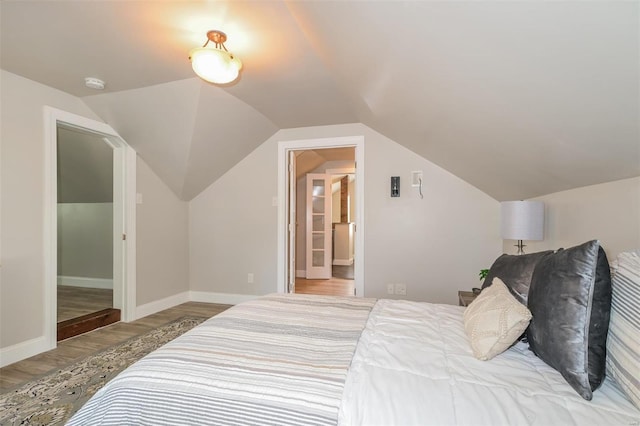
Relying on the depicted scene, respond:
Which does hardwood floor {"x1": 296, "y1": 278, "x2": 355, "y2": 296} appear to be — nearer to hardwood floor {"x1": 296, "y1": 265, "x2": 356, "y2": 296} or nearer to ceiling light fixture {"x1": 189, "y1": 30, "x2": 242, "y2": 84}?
hardwood floor {"x1": 296, "y1": 265, "x2": 356, "y2": 296}

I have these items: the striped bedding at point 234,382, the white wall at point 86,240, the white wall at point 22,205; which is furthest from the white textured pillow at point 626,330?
the white wall at point 86,240

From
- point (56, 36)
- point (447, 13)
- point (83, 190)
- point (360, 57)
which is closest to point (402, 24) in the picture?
point (447, 13)

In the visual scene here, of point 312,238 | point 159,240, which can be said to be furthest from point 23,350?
point 312,238

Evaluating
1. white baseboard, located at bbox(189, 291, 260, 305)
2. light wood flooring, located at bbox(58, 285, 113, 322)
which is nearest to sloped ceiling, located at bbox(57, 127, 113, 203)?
light wood flooring, located at bbox(58, 285, 113, 322)

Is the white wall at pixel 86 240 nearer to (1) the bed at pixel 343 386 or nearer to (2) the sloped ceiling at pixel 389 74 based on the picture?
(2) the sloped ceiling at pixel 389 74

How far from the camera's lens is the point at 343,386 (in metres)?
0.91

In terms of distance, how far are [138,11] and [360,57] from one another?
4.32 feet

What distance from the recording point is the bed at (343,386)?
2.65 ft

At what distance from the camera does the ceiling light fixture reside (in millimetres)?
1789

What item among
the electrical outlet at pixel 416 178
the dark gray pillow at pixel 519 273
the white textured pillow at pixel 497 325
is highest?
the electrical outlet at pixel 416 178

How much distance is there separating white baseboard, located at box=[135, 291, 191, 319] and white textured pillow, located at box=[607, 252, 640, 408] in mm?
3912

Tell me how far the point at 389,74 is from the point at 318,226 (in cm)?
421

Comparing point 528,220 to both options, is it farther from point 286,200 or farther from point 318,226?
point 318,226

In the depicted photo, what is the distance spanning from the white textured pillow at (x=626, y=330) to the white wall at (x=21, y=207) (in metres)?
3.65
